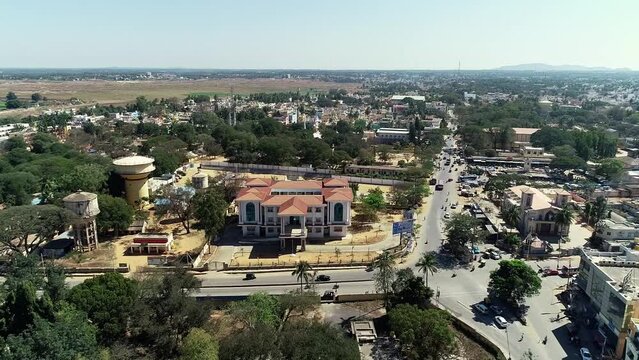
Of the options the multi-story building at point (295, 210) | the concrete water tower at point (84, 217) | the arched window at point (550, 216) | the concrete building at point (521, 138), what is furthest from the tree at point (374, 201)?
the concrete building at point (521, 138)

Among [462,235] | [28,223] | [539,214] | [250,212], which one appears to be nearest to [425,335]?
[462,235]

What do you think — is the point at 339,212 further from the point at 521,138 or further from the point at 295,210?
the point at 521,138

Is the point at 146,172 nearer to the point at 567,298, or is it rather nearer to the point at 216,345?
the point at 216,345

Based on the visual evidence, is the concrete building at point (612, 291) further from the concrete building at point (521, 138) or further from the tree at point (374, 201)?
the concrete building at point (521, 138)

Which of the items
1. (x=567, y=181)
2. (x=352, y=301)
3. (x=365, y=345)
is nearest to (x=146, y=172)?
(x=352, y=301)

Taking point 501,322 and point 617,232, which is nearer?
point 501,322

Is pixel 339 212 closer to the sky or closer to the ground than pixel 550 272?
closer to the sky

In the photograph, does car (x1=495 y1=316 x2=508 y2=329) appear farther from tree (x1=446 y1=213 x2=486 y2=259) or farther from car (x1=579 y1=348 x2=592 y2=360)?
tree (x1=446 y1=213 x2=486 y2=259)
